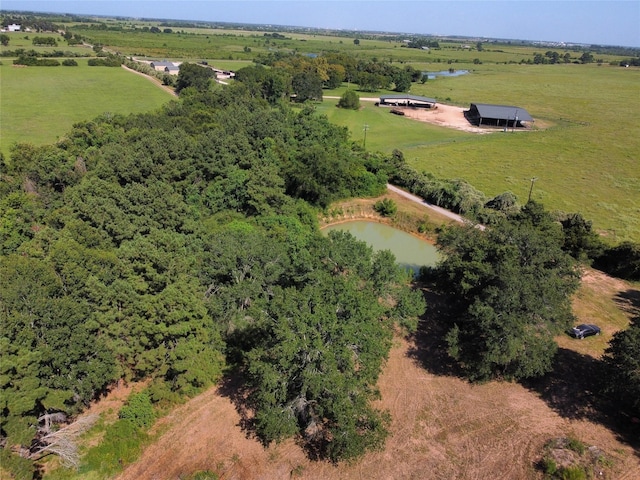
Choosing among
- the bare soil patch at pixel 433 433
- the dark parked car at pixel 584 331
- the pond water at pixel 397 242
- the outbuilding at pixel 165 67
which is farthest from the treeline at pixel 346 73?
the bare soil patch at pixel 433 433

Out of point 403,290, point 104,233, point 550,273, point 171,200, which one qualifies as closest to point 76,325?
point 104,233

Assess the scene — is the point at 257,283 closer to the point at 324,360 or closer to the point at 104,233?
the point at 324,360

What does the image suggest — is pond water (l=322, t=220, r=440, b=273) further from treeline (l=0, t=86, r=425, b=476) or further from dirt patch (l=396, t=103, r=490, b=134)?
dirt patch (l=396, t=103, r=490, b=134)

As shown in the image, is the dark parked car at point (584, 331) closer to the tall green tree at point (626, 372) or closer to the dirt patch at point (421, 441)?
the tall green tree at point (626, 372)

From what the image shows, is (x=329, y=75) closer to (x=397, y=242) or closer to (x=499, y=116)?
(x=499, y=116)

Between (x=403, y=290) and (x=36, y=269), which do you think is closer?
(x=36, y=269)

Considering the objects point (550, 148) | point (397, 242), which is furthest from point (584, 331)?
point (550, 148)

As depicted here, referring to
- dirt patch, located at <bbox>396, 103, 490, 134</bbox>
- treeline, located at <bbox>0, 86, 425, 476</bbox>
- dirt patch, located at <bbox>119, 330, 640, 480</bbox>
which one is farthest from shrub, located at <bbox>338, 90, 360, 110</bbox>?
dirt patch, located at <bbox>119, 330, 640, 480</bbox>
